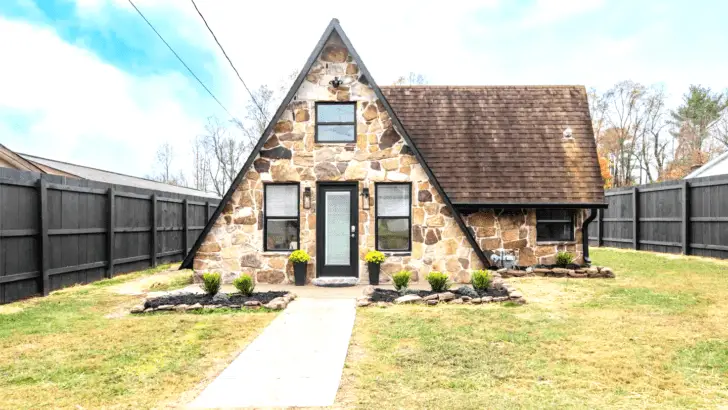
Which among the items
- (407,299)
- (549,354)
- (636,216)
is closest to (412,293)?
(407,299)

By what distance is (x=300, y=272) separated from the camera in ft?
37.7

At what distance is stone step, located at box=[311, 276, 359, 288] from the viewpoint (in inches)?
454

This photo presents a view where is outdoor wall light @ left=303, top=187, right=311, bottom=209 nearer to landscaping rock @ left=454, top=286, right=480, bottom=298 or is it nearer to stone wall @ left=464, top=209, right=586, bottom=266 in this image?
landscaping rock @ left=454, top=286, right=480, bottom=298

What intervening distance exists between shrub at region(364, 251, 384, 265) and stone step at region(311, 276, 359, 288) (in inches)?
23.7

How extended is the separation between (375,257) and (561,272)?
4.58 m

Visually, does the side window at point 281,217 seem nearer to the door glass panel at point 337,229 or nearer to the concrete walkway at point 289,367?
the door glass panel at point 337,229

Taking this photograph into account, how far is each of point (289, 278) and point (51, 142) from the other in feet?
88.3

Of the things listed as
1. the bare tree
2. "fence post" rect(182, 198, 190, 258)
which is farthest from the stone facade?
the bare tree

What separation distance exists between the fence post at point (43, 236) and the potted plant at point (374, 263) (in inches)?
241

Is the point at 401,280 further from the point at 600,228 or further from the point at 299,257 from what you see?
the point at 600,228

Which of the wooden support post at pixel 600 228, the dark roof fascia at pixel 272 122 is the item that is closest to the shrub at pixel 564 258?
the dark roof fascia at pixel 272 122

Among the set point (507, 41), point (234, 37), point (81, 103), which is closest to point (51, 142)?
point (81, 103)

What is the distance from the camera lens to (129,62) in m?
28.3

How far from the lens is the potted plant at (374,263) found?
11391 millimetres
